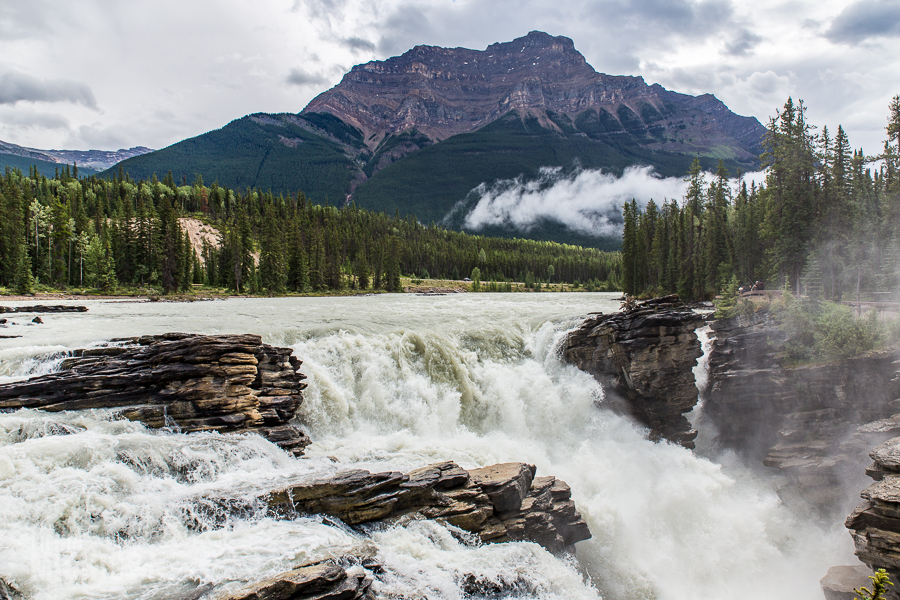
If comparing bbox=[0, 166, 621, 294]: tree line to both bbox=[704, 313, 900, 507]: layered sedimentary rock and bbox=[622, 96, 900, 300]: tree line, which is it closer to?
bbox=[622, 96, 900, 300]: tree line

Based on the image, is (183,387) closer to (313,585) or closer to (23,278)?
(313,585)

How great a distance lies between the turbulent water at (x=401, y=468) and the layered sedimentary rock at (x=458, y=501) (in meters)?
0.48

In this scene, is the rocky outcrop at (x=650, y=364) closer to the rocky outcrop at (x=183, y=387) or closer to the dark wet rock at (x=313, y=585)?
the rocky outcrop at (x=183, y=387)

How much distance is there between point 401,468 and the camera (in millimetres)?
15164

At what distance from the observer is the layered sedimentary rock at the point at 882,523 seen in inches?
554

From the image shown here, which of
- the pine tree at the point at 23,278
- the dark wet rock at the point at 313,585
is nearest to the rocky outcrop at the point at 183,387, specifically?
the dark wet rock at the point at 313,585

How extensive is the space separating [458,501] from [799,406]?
2259 centimetres

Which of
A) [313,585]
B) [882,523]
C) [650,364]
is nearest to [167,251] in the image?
[650,364]

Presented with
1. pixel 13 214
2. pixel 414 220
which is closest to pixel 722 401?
pixel 13 214

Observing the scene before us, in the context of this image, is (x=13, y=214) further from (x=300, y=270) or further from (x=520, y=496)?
(x=520, y=496)

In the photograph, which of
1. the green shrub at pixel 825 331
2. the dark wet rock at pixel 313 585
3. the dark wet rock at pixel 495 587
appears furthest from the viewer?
the green shrub at pixel 825 331

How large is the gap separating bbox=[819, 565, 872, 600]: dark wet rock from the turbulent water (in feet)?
5.17

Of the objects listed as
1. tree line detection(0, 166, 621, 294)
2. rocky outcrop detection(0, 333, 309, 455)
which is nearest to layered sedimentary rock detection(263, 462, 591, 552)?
rocky outcrop detection(0, 333, 309, 455)

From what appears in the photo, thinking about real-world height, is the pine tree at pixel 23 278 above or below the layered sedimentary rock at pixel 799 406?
above
